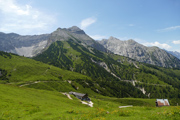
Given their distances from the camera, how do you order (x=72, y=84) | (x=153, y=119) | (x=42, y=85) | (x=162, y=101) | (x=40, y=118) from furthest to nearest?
(x=72, y=84), (x=42, y=85), (x=162, y=101), (x=40, y=118), (x=153, y=119)

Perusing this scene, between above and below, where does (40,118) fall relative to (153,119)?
below

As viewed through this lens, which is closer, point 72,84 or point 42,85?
point 42,85

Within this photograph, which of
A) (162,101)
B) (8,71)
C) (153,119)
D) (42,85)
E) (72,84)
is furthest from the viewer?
(8,71)

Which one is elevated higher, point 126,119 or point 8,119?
point 126,119

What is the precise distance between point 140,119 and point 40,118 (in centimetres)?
1884

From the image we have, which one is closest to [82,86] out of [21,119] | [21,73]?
[21,73]

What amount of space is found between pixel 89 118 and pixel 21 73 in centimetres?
19255

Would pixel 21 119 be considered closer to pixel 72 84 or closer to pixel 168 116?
pixel 168 116

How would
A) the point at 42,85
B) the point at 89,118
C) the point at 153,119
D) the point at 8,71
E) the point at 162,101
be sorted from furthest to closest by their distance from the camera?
1. the point at 8,71
2. the point at 42,85
3. the point at 162,101
4. the point at 89,118
5. the point at 153,119

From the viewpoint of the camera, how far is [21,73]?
597ft

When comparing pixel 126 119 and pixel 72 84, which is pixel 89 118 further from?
pixel 72 84

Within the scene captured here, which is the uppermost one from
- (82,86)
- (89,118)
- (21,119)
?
(89,118)

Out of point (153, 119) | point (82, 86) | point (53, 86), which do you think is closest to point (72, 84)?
point (82, 86)

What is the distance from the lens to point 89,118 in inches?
802
